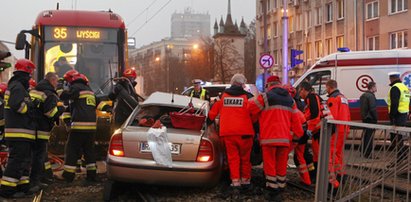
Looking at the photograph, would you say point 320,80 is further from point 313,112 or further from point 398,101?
point 313,112

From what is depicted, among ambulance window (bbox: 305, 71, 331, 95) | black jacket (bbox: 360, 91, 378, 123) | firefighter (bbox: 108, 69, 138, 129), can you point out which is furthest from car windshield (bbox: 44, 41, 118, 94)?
ambulance window (bbox: 305, 71, 331, 95)

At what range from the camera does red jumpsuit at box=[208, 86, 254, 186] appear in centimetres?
757

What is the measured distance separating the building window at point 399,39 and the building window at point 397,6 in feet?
4.79

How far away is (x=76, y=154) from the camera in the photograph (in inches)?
342

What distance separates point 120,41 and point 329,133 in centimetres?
796

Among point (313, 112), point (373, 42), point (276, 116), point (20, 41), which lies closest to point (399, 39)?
point (373, 42)

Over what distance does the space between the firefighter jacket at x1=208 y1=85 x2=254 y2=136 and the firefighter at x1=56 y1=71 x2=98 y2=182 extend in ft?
7.40

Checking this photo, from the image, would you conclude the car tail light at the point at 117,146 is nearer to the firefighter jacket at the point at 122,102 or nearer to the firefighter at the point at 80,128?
the firefighter at the point at 80,128

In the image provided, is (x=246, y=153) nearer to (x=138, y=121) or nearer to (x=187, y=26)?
(x=138, y=121)

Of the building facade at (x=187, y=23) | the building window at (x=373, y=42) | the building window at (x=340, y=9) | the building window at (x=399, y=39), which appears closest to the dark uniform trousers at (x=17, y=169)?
the building window at (x=399, y=39)

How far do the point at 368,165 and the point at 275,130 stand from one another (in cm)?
209

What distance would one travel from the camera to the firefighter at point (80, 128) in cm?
863

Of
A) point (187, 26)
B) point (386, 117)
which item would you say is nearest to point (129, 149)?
point (386, 117)

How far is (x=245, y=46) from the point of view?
82938mm
